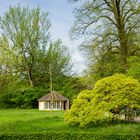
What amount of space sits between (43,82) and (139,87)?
38.9 metres

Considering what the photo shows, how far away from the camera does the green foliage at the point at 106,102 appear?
938 inches

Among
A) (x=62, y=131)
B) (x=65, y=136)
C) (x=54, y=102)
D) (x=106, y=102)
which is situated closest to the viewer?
(x=65, y=136)

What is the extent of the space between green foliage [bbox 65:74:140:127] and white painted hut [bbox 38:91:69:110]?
30794mm

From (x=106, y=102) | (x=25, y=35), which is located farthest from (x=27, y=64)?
(x=106, y=102)

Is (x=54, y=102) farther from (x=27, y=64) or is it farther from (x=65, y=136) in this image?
(x=65, y=136)

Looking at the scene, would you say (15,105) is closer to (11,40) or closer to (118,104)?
(11,40)

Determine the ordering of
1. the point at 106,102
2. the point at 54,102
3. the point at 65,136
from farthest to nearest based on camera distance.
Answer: the point at 54,102, the point at 106,102, the point at 65,136

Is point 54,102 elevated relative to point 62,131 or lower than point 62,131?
elevated

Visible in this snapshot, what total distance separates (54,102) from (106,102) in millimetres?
33160

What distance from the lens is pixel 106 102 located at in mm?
24281

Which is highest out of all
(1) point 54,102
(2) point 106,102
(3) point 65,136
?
(1) point 54,102

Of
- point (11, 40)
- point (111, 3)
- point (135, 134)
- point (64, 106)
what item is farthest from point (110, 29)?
point (11, 40)

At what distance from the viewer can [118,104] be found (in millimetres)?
23844

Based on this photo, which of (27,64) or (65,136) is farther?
(27,64)
